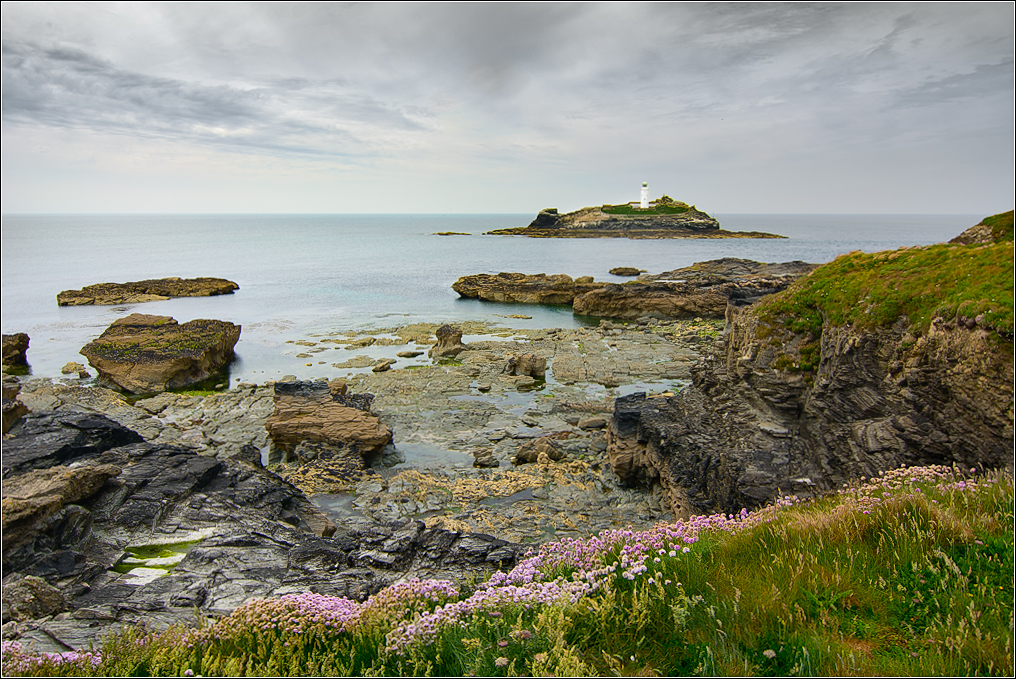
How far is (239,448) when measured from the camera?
20531 mm

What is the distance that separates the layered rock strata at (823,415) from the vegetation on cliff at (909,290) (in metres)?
0.31

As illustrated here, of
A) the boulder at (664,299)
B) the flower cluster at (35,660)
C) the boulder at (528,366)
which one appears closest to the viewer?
the flower cluster at (35,660)

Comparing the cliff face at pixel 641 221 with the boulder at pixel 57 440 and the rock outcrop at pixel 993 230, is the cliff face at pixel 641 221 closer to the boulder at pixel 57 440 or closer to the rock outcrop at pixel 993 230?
the rock outcrop at pixel 993 230

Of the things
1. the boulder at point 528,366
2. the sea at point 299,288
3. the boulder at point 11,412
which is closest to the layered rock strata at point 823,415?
the boulder at point 528,366

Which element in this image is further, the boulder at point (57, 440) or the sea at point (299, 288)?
the sea at point (299, 288)

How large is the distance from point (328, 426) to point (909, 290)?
18.1m

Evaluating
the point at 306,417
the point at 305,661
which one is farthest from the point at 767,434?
the point at 306,417

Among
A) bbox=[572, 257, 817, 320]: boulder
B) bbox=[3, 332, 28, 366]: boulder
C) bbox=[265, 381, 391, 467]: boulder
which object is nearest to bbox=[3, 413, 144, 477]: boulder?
bbox=[265, 381, 391, 467]: boulder

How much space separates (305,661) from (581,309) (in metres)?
53.0

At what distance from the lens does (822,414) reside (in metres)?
12.9

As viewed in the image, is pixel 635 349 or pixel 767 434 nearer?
pixel 767 434

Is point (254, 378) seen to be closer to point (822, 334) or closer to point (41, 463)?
point (41, 463)

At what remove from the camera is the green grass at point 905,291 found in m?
10.6

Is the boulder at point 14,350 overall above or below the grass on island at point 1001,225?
below
